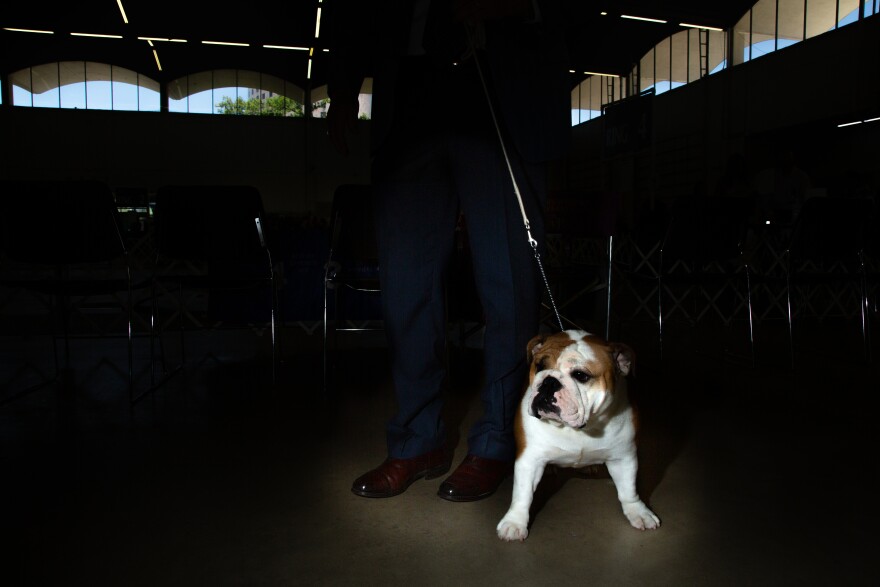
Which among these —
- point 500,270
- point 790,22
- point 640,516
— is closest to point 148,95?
point 790,22

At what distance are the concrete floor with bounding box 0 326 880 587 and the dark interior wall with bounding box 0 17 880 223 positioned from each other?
36.8ft

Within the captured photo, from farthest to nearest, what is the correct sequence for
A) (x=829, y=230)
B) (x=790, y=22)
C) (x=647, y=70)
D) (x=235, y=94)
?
(x=235, y=94)
(x=647, y=70)
(x=790, y=22)
(x=829, y=230)

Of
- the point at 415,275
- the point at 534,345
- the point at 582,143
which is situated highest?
the point at 582,143

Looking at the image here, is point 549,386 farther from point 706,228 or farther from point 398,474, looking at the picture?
point 706,228

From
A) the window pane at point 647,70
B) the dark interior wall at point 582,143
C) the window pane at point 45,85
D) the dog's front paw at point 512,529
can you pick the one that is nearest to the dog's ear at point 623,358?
the dog's front paw at point 512,529

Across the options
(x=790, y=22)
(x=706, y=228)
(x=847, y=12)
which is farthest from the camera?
Result: (x=790, y=22)

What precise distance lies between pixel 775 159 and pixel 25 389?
45.5ft

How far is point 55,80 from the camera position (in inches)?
757

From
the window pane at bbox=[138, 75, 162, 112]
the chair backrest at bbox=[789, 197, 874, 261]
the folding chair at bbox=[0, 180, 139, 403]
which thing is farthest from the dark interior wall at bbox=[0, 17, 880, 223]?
the folding chair at bbox=[0, 180, 139, 403]

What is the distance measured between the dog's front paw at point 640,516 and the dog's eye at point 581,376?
0.37 meters

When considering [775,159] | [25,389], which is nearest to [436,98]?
[25,389]

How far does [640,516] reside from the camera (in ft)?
4.94

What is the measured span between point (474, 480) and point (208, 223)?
2.26 meters

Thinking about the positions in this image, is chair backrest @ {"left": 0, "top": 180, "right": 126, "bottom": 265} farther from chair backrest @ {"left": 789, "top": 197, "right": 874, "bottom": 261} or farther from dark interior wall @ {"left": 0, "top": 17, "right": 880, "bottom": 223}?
dark interior wall @ {"left": 0, "top": 17, "right": 880, "bottom": 223}
